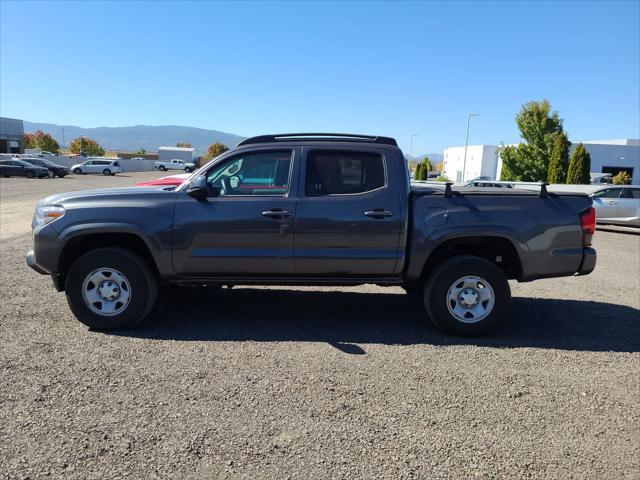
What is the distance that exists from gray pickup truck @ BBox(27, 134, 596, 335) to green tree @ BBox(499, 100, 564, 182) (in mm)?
30996

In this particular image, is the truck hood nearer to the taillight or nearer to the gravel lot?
the gravel lot

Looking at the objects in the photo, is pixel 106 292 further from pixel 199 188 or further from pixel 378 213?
pixel 378 213

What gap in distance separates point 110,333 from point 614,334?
5.31 m

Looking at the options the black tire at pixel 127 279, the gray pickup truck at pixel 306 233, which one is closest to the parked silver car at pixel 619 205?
the gray pickup truck at pixel 306 233

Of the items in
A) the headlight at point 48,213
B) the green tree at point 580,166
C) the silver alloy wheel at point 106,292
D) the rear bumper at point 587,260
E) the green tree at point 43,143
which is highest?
the green tree at point 43,143

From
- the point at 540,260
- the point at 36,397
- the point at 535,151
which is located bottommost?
the point at 36,397

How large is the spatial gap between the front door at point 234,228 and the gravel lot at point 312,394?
2.27ft

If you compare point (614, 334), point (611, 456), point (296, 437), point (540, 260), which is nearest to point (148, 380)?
point (296, 437)

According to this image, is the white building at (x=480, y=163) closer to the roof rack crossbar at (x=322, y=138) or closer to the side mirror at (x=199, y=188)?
the roof rack crossbar at (x=322, y=138)

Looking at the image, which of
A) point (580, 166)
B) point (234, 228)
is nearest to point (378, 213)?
point (234, 228)

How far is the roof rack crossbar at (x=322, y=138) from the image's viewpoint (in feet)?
17.1

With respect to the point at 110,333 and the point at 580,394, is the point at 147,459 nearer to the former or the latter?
the point at 110,333

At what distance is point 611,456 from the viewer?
3.04m

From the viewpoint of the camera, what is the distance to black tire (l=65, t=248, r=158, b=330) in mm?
4910
